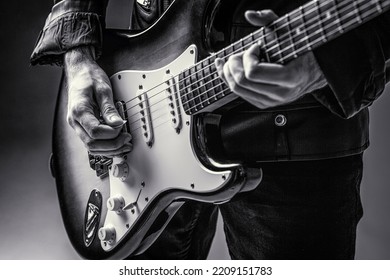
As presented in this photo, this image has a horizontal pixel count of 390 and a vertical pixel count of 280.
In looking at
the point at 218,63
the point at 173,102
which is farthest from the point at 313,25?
the point at 173,102

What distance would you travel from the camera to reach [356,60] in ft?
2.05

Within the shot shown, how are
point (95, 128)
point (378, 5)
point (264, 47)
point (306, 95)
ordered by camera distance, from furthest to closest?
point (95, 128) → point (306, 95) → point (264, 47) → point (378, 5)

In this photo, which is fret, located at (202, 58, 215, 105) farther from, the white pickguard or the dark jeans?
the dark jeans

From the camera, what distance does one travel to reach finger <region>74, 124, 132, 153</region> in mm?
852

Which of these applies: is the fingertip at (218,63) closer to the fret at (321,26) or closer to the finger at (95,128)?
the fret at (321,26)

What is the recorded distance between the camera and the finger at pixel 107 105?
84 centimetres

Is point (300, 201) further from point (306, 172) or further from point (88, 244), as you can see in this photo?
point (88, 244)

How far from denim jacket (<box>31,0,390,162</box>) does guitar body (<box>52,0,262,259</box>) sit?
0.16ft

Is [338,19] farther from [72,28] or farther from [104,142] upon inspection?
[72,28]

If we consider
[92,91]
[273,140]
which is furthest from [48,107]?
[273,140]

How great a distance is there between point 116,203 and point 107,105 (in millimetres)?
174

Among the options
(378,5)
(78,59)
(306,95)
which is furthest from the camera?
(78,59)

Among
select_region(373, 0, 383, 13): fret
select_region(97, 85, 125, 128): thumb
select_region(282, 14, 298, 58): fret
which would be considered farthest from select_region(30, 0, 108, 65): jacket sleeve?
select_region(373, 0, 383, 13): fret

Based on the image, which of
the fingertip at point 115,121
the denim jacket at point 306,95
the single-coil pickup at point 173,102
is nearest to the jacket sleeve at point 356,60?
the denim jacket at point 306,95
